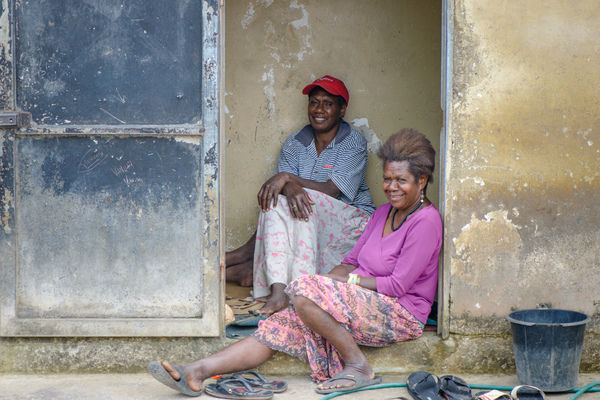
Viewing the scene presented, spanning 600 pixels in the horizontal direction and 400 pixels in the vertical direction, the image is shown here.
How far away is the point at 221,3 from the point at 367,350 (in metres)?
2.02

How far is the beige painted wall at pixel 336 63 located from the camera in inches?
202

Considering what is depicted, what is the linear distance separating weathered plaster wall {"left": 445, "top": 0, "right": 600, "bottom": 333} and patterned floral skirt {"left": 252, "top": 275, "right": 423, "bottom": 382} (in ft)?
1.21

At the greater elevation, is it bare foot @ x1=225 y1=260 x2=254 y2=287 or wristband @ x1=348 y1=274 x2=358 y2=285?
wristband @ x1=348 y1=274 x2=358 y2=285

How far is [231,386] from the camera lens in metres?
3.25

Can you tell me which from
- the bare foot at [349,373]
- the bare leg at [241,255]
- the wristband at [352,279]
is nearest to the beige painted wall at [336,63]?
the bare leg at [241,255]

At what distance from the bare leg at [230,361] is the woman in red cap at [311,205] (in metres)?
0.59

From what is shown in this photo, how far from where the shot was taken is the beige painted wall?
202 inches

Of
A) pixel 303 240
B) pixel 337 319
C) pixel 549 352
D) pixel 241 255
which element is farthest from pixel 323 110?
pixel 549 352

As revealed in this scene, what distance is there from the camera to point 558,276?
3531mm

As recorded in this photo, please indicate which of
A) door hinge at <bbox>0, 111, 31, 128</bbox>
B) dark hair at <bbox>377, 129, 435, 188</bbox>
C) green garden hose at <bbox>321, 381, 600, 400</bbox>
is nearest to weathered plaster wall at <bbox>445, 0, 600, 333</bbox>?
dark hair at <bbox>377, 129, 435, 188</bbox>

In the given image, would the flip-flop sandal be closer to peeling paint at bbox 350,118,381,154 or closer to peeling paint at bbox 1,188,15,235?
peeling paint at bbox 1,188,15,235

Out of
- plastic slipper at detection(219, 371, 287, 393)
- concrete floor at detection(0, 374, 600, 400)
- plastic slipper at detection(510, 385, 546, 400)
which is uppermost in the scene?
plastic slipper at detection(510, 385, 546, 400)

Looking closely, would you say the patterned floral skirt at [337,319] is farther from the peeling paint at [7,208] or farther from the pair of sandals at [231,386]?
the peeling paint at [7,208]

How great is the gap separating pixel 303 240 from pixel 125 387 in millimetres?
1439
